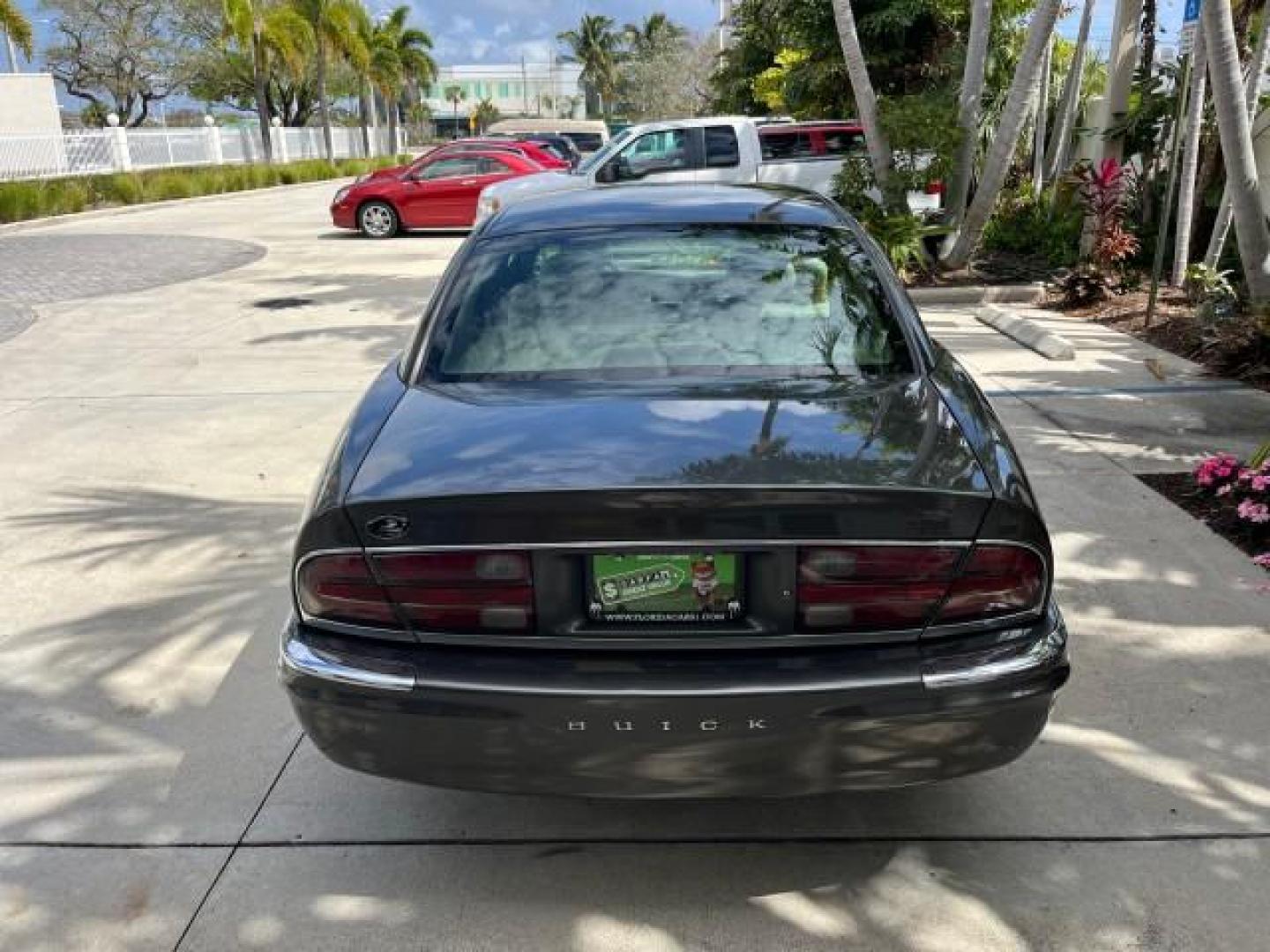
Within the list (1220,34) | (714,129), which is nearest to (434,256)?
(714,129)

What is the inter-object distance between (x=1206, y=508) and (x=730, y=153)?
9.12 meters

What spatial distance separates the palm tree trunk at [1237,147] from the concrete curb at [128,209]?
19756mm

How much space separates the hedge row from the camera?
20984mm

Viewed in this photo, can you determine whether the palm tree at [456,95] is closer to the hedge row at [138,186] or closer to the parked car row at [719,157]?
the hedge row at [138,186]

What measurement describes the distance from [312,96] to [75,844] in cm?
6084

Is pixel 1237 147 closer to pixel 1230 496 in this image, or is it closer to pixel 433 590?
pixel 1230 496

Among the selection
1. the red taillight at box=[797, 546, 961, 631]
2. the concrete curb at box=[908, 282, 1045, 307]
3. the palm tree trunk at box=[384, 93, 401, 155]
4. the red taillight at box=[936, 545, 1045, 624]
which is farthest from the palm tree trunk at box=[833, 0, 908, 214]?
the palm tree trunk at box=[384, 93, 401, 155]

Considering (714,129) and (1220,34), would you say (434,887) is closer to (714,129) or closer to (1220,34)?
(1220,34)

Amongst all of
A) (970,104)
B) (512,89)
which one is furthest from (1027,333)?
(512,89)

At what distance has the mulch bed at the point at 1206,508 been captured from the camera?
15.6 feet

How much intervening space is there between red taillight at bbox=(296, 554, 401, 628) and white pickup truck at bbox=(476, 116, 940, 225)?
11.1 metres

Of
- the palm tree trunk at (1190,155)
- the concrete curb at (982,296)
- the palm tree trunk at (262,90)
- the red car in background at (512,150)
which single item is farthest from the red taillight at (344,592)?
the palm tree trunk at (262,90)

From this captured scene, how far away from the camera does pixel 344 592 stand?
8.21 ft

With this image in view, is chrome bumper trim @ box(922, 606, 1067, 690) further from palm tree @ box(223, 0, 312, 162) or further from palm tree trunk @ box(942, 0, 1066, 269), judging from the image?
palm tree @ box(223, 0, 312, 162)
